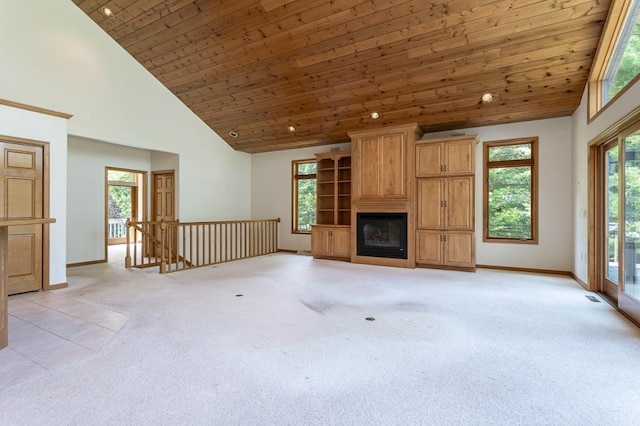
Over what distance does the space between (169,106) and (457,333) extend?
676cm

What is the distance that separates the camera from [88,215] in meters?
6.74

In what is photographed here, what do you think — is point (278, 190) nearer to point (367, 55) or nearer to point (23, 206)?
point (367, 55)

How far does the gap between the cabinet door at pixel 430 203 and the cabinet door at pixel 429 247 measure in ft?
0.48

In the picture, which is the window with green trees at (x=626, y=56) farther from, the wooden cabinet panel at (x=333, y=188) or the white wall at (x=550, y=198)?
the wooden cabinet panel at (x=333, y=188)

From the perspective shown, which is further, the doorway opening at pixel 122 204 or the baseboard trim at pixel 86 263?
the doorway opening at pixel 122 204

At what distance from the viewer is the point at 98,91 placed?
5.64 metres

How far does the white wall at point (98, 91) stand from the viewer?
4738 millimetres

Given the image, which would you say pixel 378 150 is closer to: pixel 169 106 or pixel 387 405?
pixel 169 106

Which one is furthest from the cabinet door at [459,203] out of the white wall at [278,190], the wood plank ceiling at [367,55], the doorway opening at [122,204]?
the doorway opening at [122,204]

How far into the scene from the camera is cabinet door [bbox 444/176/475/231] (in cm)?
570

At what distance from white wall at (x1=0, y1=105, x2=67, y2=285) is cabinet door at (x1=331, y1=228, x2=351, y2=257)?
4.65 m

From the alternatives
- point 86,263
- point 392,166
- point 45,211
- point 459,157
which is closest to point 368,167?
point 392,166

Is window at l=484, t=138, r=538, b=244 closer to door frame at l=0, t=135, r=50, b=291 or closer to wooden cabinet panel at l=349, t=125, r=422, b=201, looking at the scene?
wooden cabinet panel at l=349, t=125, r=422, b=201

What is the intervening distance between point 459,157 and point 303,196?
396 cm
